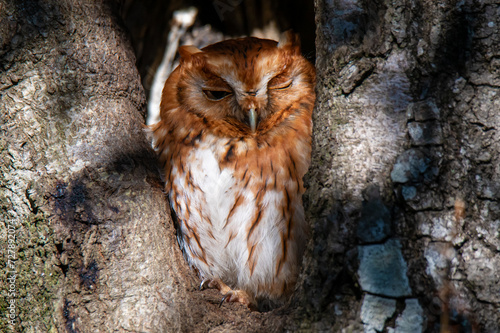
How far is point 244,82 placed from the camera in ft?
6.09

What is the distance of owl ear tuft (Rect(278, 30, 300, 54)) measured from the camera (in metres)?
2.03

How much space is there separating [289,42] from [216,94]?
41 cm

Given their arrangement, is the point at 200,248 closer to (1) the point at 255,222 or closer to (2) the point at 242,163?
(1) the point at 255,222

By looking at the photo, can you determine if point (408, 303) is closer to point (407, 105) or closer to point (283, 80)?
A: point (407, 105)

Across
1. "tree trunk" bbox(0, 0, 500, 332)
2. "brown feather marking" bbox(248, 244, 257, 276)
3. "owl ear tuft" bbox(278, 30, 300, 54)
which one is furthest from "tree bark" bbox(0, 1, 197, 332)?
"owl ear tuft" bbox(278, 30, 300, 54)

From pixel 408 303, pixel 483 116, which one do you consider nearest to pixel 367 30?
pixel 483 116

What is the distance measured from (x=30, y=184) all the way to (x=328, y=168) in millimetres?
928

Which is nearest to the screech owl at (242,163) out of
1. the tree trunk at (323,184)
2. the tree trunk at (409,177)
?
the tree trunk at (323,184)

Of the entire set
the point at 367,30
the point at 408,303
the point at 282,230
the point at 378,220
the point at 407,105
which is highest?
the point at 367,30

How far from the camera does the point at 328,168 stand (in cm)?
127

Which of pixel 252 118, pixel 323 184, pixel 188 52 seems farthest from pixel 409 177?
pixel 188 52

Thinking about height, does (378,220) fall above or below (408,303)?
above

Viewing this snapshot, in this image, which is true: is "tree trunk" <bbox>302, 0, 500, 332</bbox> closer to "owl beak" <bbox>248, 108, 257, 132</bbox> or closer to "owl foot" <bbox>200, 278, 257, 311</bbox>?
"owl beak" <bbox>248, 108, 257, 132</bbox>

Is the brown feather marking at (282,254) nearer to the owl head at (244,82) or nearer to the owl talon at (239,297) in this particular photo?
the owl talon at (239,297)
